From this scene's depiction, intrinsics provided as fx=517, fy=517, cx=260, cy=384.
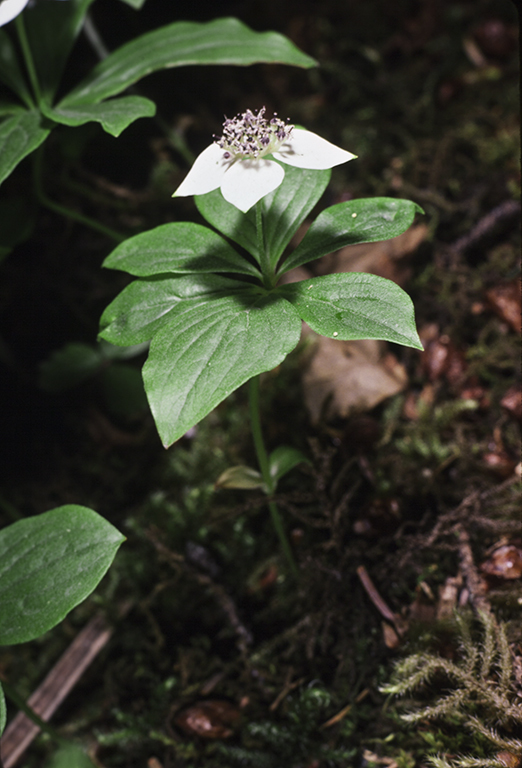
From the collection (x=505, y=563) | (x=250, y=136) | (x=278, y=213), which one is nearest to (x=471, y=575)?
(x=505, y=563)

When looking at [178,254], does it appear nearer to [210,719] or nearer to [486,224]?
[210,719]

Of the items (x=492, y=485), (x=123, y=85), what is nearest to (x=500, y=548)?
(x=492, y=485)

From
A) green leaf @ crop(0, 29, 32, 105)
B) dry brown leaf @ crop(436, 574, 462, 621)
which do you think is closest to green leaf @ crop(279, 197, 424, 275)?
dry brown leaf @ crop(436, 574, 462, 621)

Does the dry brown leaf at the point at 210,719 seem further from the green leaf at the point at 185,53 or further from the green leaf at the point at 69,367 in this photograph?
the green leaf at the point at 185,53

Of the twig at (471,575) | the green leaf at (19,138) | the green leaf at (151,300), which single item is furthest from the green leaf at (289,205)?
the twig at (471,575)

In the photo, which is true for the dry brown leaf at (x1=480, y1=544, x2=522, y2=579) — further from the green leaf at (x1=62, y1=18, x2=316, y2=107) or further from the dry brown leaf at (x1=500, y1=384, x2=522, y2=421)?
the green leaf at (x1=62, y1=18, x2=316, y2=107)
